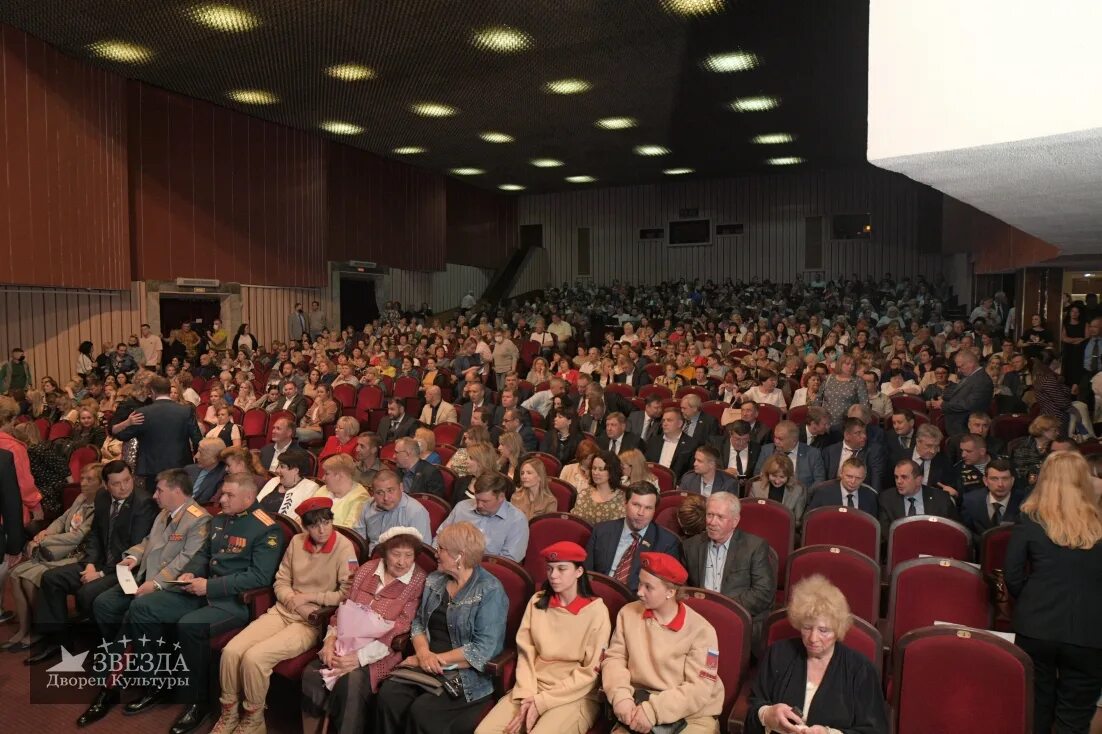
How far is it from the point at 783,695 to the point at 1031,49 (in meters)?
2.12

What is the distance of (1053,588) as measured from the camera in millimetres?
2883

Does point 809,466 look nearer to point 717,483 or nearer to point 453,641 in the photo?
point 717,483

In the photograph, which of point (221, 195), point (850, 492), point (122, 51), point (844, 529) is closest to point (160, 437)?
point (844, 529)

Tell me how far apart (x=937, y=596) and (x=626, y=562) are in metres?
1.43

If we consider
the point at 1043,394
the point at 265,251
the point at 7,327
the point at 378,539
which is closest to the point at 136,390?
the point at 378,539

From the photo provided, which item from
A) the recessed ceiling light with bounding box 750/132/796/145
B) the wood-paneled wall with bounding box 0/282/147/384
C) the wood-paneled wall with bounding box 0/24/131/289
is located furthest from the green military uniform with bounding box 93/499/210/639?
the recessed ceiling light with bounding box 750/132/796/145

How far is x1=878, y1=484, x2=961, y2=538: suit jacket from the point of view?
15.1ft

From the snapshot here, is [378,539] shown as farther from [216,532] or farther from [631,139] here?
[631,139]

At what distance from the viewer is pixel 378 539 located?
4477 millimetres

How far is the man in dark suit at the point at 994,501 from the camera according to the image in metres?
4.24

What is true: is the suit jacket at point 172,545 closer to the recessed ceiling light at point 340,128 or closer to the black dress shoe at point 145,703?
the black dress shoe at point 145,703

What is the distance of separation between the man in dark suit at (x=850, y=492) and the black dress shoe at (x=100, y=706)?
4049mm

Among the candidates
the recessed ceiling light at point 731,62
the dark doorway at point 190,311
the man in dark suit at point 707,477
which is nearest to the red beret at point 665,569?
the man in dark suit at point 707,477

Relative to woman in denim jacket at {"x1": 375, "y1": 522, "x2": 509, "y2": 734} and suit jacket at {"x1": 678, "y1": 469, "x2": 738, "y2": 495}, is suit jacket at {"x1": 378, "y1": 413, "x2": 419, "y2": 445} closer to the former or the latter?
suit jacket at {"x1": 678, "y1": 469, "x2": 738, "y2": 495}
